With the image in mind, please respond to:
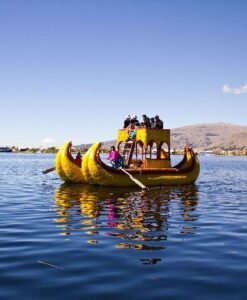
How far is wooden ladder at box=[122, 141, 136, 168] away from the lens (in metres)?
29.7

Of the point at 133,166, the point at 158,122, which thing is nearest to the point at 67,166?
the point at 133,166

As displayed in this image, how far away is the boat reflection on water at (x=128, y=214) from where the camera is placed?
40.8ft

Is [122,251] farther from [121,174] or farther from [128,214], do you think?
[121,174]

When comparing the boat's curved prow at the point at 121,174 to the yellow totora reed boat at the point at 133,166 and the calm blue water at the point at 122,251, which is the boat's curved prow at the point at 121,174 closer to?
the yellow totora reed boat at the point at 133,166

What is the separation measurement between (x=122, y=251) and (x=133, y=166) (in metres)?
19.8

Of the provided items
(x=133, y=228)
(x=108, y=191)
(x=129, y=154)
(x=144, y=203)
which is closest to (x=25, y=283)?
(x=133, y=228)

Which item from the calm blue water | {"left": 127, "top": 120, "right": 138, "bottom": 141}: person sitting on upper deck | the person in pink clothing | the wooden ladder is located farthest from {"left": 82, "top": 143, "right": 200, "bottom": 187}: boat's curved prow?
the calm blue water

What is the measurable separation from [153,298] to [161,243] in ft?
13.9

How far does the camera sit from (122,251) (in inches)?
415

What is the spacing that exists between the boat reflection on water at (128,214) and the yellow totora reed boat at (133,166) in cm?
97

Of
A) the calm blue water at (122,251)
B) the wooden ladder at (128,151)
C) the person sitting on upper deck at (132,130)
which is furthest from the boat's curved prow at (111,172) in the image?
the calm blue water at (122,251)

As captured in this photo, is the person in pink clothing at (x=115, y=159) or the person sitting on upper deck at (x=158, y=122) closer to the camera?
the person in pink clothing at (x=115, y=159)

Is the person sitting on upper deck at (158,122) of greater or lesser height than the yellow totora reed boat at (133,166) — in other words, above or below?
above

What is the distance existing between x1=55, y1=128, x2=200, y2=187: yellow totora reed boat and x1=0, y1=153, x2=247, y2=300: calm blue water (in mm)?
6991
